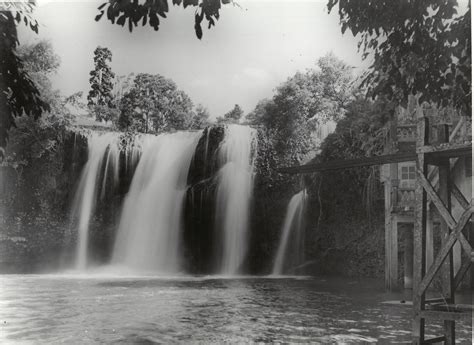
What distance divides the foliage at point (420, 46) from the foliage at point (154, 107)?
474cm

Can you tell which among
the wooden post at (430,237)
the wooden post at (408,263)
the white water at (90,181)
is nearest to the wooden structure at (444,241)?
the wooden post at (430,237)

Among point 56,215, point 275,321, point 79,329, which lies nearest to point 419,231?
point 275,321

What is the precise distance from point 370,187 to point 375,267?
2153 millimetres

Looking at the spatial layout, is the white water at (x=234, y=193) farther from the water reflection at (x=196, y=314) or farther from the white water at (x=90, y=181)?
the water reflection at (x=196, y=314)

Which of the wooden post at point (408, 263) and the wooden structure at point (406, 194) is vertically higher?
the wooden structure at point (406, 194)

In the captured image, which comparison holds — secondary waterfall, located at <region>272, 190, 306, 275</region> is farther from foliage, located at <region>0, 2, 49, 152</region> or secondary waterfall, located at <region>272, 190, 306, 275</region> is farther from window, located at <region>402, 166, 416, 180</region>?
foliage, located at <region>0, 2, 49, 152</region>

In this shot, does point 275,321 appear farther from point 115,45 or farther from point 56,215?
point 56,215

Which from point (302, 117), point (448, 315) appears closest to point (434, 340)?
point (448, 315)

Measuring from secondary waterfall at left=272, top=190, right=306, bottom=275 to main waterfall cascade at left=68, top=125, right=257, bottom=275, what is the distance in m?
1.05

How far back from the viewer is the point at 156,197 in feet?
54.0

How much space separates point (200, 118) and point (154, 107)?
1538 mm

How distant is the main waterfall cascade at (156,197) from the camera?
53.2 feet

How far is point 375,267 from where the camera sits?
15.4 metres

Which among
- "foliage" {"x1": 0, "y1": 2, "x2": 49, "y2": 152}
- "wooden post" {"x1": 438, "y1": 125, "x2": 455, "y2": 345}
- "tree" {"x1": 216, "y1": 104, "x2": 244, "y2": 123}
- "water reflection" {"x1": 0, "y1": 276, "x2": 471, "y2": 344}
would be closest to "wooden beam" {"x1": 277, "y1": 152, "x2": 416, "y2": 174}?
"tree" {"x1": 216, "y1": 104, "x2": 244, "y2": 123}
